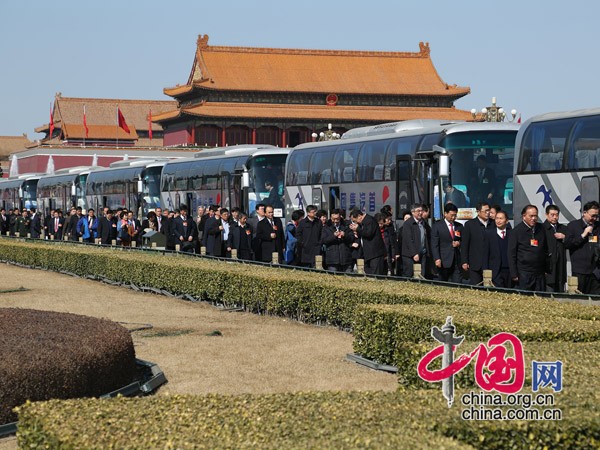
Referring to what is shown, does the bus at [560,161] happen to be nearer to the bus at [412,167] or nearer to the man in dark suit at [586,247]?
the bus at [412,167]

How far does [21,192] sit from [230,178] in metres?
30.7

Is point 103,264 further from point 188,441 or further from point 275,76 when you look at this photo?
point 275,76

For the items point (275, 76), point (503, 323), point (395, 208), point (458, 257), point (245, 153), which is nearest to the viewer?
point (503, 323)

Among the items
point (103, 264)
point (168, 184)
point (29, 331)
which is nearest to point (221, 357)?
point (29, 331)

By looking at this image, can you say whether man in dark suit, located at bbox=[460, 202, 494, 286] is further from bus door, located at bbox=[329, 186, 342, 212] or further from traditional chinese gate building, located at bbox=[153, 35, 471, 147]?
traditional chinese gate building, located at bbox=[153, 35, 471, 147]

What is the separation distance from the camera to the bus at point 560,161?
16719 millimetres

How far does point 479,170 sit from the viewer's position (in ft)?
68.5

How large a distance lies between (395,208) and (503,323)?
1358cm

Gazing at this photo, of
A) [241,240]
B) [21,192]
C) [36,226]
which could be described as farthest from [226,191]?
[21,192]

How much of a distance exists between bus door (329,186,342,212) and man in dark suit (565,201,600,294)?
11600 mm

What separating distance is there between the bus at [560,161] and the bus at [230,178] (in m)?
11.4

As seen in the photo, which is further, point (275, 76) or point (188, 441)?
point (275, 76)

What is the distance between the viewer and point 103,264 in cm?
2289
